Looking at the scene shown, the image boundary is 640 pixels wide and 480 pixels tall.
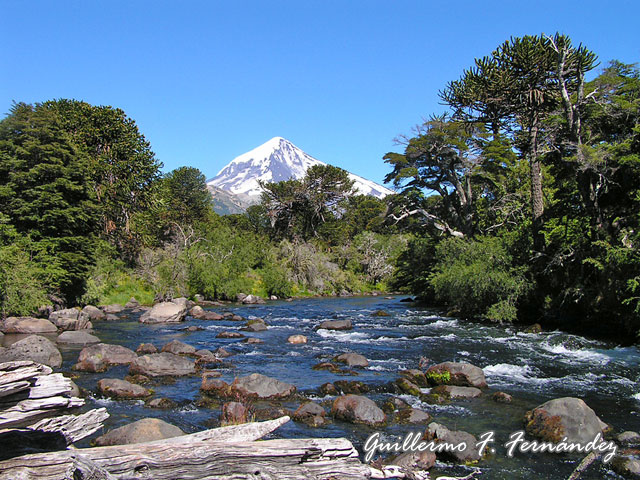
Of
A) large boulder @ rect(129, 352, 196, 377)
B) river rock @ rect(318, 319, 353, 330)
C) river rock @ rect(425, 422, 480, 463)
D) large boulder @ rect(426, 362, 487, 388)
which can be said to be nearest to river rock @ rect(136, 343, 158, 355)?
large boulder @ rect(129, 352, 196, 377)

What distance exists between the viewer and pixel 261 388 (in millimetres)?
10484

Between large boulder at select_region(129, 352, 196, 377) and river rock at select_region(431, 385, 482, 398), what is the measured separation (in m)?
6.66

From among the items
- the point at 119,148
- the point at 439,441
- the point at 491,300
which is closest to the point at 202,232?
the point at 119,148

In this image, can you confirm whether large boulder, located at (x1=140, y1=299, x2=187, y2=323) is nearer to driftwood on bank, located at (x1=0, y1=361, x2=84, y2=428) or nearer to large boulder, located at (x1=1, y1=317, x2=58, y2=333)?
large boulder, located at (x1=1, y1=317, x2=58, y2=333)

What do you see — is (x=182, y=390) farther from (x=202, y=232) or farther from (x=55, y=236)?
(x=202, y=232)

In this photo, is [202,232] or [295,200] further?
[295,200]

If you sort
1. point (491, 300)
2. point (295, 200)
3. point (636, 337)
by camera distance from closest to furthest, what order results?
point (636, 337) < point (491, 300) < point (295, 200)

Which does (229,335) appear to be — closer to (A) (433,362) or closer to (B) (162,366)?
(B) (162,366)

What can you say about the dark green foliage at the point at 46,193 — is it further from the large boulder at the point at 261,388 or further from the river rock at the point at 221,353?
the large boulder at the point at 261,388

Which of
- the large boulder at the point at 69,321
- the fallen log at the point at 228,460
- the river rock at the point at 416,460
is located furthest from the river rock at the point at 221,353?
the fallen log at the point at 228,460

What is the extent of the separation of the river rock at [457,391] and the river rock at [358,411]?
2278 millimetres

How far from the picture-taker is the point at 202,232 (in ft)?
143

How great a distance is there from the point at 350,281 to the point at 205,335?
3003 cm

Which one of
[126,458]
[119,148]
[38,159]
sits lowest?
[126,458]
